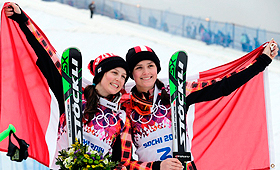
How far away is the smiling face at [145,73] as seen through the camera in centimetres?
287

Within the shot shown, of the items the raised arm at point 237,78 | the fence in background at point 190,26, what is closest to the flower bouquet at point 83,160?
the raised arm at point 237,78

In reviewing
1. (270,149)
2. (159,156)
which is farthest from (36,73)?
(270,149)

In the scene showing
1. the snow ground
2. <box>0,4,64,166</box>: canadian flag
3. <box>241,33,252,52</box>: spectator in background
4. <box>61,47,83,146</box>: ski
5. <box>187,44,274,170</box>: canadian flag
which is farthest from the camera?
<box>241,33,252,52</box>: spectator in background

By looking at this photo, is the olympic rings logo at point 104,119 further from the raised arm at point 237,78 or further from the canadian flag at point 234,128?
the canadian flag at point 234,128

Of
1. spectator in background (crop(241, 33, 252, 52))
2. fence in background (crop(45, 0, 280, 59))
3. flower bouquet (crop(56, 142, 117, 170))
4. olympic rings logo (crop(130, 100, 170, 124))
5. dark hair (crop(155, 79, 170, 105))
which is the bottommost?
flower bouquet (crop(56, 142, 117, 170))

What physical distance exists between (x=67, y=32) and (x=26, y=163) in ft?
30.8

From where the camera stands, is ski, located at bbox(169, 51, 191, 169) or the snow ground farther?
the snow ground

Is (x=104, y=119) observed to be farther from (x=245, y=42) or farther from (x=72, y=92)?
(x=245, y=42)

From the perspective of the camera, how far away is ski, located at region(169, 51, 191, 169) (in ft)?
9.26

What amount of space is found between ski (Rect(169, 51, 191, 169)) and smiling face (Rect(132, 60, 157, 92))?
0.52 feet

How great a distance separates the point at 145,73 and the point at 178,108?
356 millimetres

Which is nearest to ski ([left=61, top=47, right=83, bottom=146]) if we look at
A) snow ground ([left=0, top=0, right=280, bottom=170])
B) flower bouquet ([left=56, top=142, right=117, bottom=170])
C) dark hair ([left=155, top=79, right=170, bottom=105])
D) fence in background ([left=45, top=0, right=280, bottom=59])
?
flower bouquet ([left=56, top=142, right=117, bottom=170])

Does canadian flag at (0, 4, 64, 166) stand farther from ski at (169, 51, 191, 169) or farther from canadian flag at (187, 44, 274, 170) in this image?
canadian flag at (187, 44, 274, 170)

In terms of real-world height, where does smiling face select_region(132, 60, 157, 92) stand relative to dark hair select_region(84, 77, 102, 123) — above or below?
above
